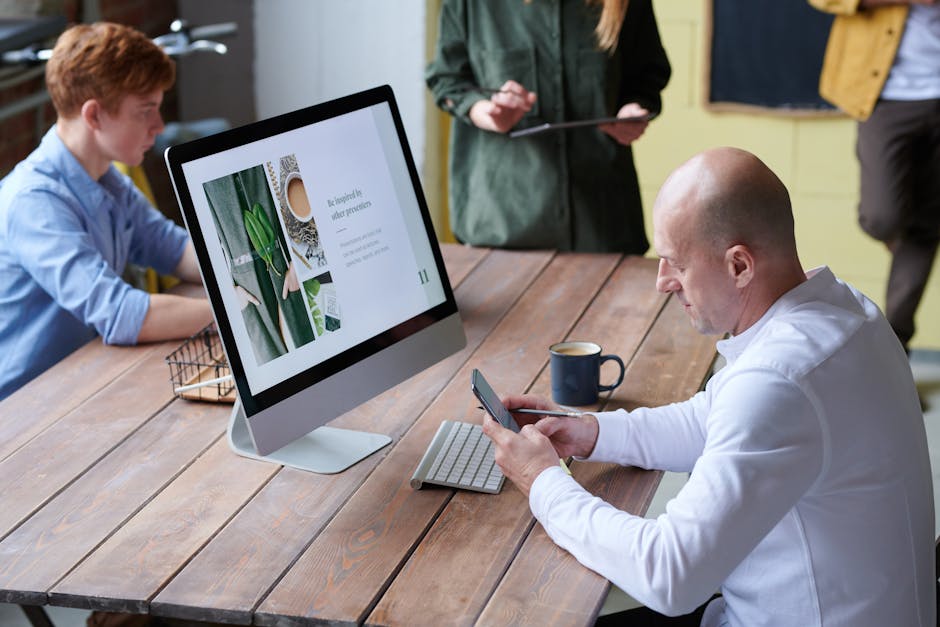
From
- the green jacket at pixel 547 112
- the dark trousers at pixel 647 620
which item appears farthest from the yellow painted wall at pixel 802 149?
the dark trousers at pixel 647 620

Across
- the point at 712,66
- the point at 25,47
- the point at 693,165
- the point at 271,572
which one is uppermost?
the point at 693,165

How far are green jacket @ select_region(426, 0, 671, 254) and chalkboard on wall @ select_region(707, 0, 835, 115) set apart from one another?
3.89 feet

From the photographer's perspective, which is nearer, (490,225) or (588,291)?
(588,291)

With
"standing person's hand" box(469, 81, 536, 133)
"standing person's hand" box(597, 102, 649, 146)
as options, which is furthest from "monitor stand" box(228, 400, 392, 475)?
"standing person's hand" box(597, 102, 649, 146)

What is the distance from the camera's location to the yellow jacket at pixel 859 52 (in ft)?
10.9

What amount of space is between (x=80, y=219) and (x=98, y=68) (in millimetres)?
305

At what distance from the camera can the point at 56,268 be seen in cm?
220

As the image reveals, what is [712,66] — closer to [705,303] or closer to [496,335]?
[496,335]

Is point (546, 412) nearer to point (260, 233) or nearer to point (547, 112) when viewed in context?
point (260, 233)

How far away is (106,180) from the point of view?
2492 mm

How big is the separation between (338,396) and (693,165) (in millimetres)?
655

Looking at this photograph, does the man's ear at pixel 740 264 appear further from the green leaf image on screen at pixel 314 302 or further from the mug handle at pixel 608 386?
the green leaf image on screen at pixel 314 302

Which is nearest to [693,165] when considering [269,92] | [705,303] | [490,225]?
[705,303]

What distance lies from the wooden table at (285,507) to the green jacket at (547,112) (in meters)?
0.53
